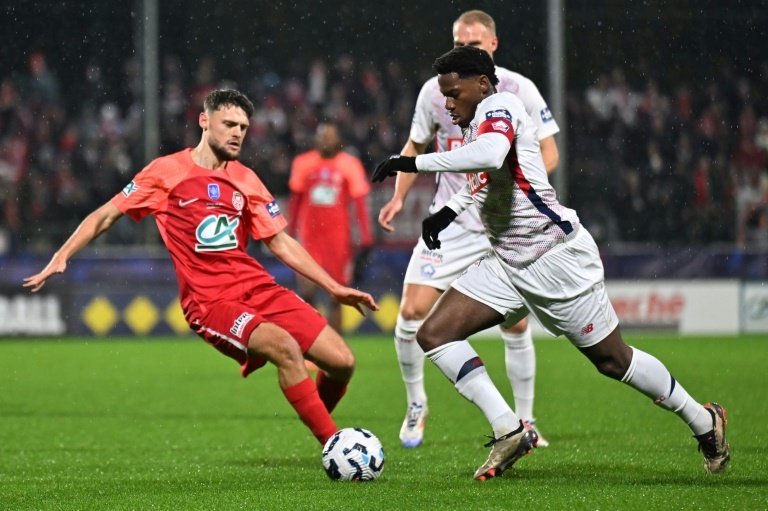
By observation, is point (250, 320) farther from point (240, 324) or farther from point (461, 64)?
point (461, 64)

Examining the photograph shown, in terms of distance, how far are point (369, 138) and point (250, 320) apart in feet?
38.1

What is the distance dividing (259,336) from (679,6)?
12.7 metres

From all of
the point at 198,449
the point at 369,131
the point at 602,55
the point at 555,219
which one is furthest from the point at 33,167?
the point at 555,219

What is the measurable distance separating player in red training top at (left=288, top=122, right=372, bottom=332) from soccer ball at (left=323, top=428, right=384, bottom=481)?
23.6 feet

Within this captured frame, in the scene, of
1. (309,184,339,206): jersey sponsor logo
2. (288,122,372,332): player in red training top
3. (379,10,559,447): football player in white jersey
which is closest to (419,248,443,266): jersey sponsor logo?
(379,10,559,447): football player in white jersey

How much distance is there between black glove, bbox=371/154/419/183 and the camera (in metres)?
5.44

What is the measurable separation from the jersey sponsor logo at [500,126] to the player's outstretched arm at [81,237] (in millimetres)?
1999

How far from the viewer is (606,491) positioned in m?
5.44

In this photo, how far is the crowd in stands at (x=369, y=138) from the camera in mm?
16391

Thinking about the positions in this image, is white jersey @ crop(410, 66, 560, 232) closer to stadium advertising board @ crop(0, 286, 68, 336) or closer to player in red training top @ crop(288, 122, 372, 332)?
player in red training top @ crop(288, 122, 372, 332)

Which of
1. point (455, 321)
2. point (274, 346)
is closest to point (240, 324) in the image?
point (274, 346)

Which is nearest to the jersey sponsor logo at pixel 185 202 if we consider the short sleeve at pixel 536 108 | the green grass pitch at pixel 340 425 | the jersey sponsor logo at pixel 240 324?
the jersey sponsor logo at pixel 240 324

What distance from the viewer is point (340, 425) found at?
834cm

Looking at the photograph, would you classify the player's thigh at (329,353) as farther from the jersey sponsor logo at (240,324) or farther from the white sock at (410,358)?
the white sock at (410,358)
